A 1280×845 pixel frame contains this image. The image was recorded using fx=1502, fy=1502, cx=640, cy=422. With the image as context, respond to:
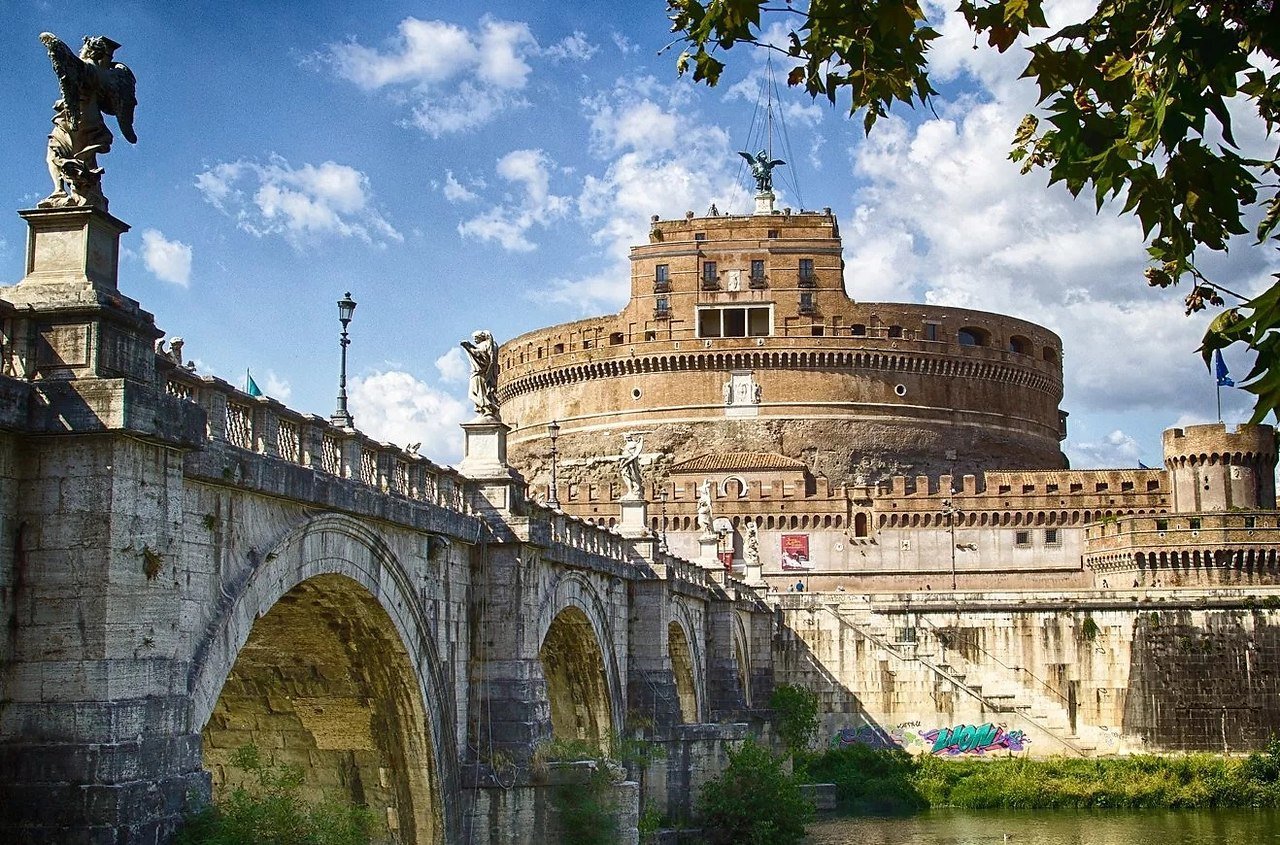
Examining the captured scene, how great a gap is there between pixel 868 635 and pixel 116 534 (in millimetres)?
42990

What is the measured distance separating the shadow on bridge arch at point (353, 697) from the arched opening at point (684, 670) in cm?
1731

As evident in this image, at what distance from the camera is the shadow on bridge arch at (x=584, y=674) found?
26953 mm

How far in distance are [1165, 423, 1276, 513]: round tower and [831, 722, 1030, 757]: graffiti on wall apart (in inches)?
833

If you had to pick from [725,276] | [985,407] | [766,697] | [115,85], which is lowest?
[766,697]

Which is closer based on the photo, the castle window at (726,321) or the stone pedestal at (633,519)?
the stone pedestal at (633,519)

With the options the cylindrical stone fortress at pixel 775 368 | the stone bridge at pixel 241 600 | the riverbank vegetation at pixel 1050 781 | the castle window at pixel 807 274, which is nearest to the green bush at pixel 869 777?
the riverbank vegetation at pixel 1050 781

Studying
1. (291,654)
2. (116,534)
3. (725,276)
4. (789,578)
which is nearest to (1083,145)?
(116,534)

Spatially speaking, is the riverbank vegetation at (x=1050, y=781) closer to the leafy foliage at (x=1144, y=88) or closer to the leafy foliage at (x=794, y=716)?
the leafy foliage at (x=794, y=716)

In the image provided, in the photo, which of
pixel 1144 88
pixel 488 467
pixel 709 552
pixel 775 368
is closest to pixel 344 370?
pixel 488 467

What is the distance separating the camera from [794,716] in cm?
4741

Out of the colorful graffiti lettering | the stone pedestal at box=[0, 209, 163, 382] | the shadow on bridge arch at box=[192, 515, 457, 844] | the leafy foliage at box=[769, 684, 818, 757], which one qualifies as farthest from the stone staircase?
the stone pedestal at box=[0, 209, 163, 382]

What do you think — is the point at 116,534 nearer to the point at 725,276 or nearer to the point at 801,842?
the point at 801,842

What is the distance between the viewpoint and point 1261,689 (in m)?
48.5

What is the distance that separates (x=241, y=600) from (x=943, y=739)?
3924 cm
